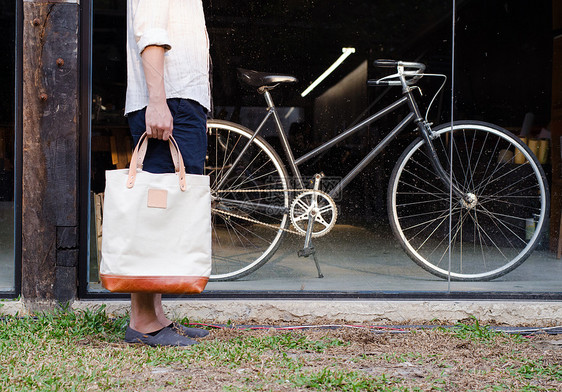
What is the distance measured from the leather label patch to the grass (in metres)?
0.65

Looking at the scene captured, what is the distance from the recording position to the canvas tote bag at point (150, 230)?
2582 mm

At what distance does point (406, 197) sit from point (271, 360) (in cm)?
158

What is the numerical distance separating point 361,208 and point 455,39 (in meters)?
1.25

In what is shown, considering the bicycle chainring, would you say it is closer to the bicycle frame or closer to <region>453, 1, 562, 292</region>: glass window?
the bicycle frame

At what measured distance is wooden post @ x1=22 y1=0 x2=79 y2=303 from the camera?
324cm

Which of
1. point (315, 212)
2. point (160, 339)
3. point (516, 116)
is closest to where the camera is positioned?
point (160, 339)

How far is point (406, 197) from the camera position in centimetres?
388

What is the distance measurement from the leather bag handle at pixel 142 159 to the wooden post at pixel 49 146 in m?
0.79

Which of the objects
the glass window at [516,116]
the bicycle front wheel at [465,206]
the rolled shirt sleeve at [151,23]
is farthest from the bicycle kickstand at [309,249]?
the rolled shirt sleeve at [151,23]

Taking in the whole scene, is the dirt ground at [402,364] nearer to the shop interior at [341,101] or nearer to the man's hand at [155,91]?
the shop interior at [341,101]

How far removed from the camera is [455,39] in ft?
13.3

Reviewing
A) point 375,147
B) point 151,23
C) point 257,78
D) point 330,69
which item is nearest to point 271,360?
point 151,23

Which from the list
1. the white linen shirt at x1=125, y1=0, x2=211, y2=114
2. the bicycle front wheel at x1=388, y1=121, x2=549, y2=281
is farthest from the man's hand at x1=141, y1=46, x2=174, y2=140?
the bicycle front wheel at x1=388, y1=121, x2=549, y2=281

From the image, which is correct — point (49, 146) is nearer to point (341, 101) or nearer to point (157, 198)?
point (157, 198)
